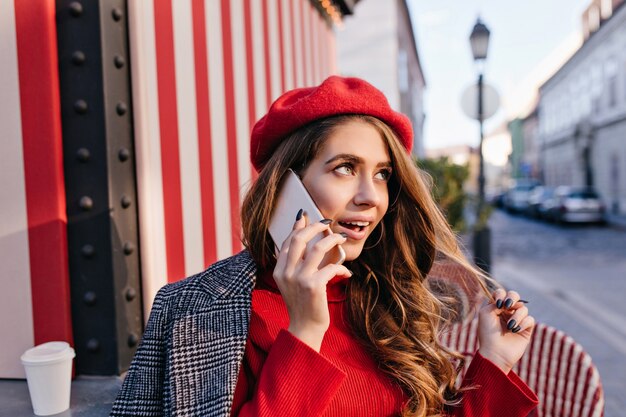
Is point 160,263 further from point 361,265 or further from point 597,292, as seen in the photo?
point 597,292

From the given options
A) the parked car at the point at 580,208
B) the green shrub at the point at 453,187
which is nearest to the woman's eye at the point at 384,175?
A: the green shrub at the point at 453,187

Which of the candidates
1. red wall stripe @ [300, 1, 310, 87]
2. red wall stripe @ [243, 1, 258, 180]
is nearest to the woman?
red wall stripe @ [243, 1, 258, 180]

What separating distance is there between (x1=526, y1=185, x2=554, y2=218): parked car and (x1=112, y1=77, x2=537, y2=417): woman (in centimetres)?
2290

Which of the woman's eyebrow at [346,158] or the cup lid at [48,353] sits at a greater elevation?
the woman's eyebrow at [346,158]

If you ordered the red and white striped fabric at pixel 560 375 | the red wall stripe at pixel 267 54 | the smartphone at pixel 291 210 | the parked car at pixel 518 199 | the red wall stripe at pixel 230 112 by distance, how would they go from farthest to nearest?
the parked car at pixel 518 199 < the red wall stripe at pixel 267 54 < the red wall stripe at pixel 230 112 < the red and white striped fabric at pixel 560 375 < the smartphone at pixel 291 210

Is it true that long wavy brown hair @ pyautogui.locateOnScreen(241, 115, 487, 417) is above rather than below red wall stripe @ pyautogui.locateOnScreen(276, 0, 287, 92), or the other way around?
below

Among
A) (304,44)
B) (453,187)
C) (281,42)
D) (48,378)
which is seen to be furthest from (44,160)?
(453,187)

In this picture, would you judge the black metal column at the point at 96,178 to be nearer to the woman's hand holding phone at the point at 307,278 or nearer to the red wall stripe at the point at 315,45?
the woman's hand holding phone at the point at 307,278

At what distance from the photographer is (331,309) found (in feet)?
5.66

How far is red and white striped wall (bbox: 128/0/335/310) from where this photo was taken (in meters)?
1.81

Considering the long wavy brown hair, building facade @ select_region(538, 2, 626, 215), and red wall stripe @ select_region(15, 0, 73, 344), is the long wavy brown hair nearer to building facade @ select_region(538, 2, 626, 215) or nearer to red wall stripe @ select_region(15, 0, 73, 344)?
red wall stripe @ select_region(15, 0, 73, 344)

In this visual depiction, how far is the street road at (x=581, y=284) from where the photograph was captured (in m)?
5.32

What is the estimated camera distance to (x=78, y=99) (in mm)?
1628

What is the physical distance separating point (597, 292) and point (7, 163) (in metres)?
8.92
